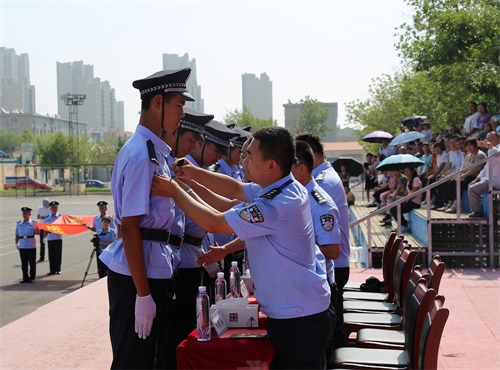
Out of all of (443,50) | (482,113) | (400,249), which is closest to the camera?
(400,249)

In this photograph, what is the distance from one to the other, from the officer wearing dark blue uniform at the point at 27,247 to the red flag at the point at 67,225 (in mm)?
246

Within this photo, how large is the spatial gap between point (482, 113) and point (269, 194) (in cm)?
1354

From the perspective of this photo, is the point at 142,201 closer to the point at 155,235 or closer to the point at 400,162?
the point at 155,235

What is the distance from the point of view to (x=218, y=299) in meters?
3.93

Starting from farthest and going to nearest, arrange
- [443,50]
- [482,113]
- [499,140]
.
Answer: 1. [443,50]
2. [482,113]
3. [499,140]

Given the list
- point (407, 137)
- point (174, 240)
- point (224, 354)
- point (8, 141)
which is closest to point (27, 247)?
point (407, 137)

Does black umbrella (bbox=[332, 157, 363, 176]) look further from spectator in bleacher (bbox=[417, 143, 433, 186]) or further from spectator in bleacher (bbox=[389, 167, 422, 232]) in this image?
spectator in bleacher (bbox=[389, 167, 422, 232])

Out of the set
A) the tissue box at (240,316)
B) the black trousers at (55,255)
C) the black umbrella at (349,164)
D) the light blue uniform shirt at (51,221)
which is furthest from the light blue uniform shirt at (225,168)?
the black umbrella at (349,164)

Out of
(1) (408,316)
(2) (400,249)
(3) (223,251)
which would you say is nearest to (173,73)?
(3) (223,251)

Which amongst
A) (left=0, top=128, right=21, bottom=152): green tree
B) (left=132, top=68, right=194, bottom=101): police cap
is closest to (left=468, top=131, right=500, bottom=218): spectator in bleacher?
(left=132, top=68, right=194, bottom=101): police cap

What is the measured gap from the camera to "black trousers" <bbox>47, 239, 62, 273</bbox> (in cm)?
1706

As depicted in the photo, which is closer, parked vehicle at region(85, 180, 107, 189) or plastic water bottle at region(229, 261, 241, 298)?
plastic water bottle at region(229, 261, 241, 298)

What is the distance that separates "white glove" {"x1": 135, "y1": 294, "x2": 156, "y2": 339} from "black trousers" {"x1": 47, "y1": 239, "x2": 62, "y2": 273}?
14412 millimetres

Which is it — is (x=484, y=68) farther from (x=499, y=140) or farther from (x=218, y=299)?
(x=218, y=299)
